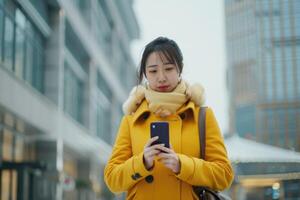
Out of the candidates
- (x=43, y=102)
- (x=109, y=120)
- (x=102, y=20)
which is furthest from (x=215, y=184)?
(x=109, y=120)

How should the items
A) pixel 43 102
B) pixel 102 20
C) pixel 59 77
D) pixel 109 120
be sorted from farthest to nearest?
pixel 109 120 → pixel 102 20 → pixel 59 77 → pixel 43 102

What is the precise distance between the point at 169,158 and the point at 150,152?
9cm

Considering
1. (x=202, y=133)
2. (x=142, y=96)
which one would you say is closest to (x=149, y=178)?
(x=202, y=133)

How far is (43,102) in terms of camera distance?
23.6 metres

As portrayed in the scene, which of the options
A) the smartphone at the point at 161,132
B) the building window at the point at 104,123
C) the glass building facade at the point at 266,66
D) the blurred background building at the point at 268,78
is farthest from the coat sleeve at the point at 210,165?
the building window at the point at 104,123

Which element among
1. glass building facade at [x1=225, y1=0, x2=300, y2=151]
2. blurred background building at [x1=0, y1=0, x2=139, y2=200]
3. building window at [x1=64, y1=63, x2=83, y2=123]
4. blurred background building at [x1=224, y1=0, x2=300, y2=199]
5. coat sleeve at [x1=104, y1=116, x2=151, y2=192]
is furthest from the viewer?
building window at [x1=64, y1=63, x2=83, y2=123]

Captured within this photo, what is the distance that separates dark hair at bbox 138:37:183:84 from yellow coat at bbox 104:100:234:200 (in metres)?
0.23

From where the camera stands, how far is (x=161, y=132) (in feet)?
8.18

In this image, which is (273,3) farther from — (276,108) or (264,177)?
(264,177)

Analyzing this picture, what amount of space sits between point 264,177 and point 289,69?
1.28 metres

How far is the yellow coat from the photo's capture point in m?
2.59

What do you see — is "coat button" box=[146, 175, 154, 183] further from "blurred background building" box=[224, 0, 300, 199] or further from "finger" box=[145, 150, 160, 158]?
"blurred background building" box=[224, 0, 300, 199]

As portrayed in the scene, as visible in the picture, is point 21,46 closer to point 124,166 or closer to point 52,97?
point 52,97

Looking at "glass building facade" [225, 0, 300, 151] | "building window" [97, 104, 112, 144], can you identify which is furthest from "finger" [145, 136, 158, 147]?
"building window" [97, 104, 112, 144]
